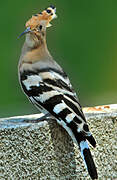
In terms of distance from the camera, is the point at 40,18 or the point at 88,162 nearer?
the point at 88,162

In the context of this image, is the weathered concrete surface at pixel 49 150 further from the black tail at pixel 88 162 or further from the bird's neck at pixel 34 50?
the bird's neck at pixel 34 50

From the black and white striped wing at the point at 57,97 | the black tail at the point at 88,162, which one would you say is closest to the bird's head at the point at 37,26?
the black and white striped wing at the point at 57,97

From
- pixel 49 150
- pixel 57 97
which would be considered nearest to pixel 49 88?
pixel 57 97

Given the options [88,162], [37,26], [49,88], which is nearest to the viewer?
[88,162]

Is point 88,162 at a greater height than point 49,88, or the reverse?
point 49,88

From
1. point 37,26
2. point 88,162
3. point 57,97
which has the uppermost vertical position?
point 37,26

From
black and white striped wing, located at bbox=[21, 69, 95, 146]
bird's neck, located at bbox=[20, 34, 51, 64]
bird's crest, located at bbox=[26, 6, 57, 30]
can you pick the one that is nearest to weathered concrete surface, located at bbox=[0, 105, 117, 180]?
black and white striped wing, located at bbox=[21, 69, 95, 146]

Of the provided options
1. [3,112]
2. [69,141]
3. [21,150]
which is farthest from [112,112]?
[3,112]

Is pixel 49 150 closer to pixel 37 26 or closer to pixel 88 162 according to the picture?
pixel 88 162
